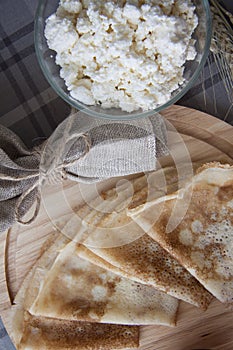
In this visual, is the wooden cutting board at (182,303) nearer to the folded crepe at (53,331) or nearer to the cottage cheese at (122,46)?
the folded crepe at (53,331)

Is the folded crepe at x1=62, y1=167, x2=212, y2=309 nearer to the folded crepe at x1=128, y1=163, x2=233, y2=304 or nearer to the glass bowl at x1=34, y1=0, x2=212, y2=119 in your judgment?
the folded crepe at x1=128, y1=163, x2=233, y2=304

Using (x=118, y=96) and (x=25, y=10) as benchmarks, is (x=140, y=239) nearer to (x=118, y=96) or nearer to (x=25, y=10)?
(x=118, y=96)

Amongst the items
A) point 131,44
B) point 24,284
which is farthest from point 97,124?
point 24,284

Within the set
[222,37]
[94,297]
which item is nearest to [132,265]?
[94,297]

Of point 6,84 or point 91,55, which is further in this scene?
point 6,84

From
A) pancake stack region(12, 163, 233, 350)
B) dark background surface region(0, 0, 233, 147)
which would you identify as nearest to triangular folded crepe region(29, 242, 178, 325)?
pancake stack region(12, 163, 233, 350)

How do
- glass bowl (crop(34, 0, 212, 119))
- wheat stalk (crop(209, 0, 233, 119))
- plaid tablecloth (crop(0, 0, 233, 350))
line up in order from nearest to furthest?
glass bowl (crop(34, 0, 212, 119)) → wheat stalk (crop(209, 0, 233, 119)) → plaid tablecloth (crop(0, 0, 233, 350))
